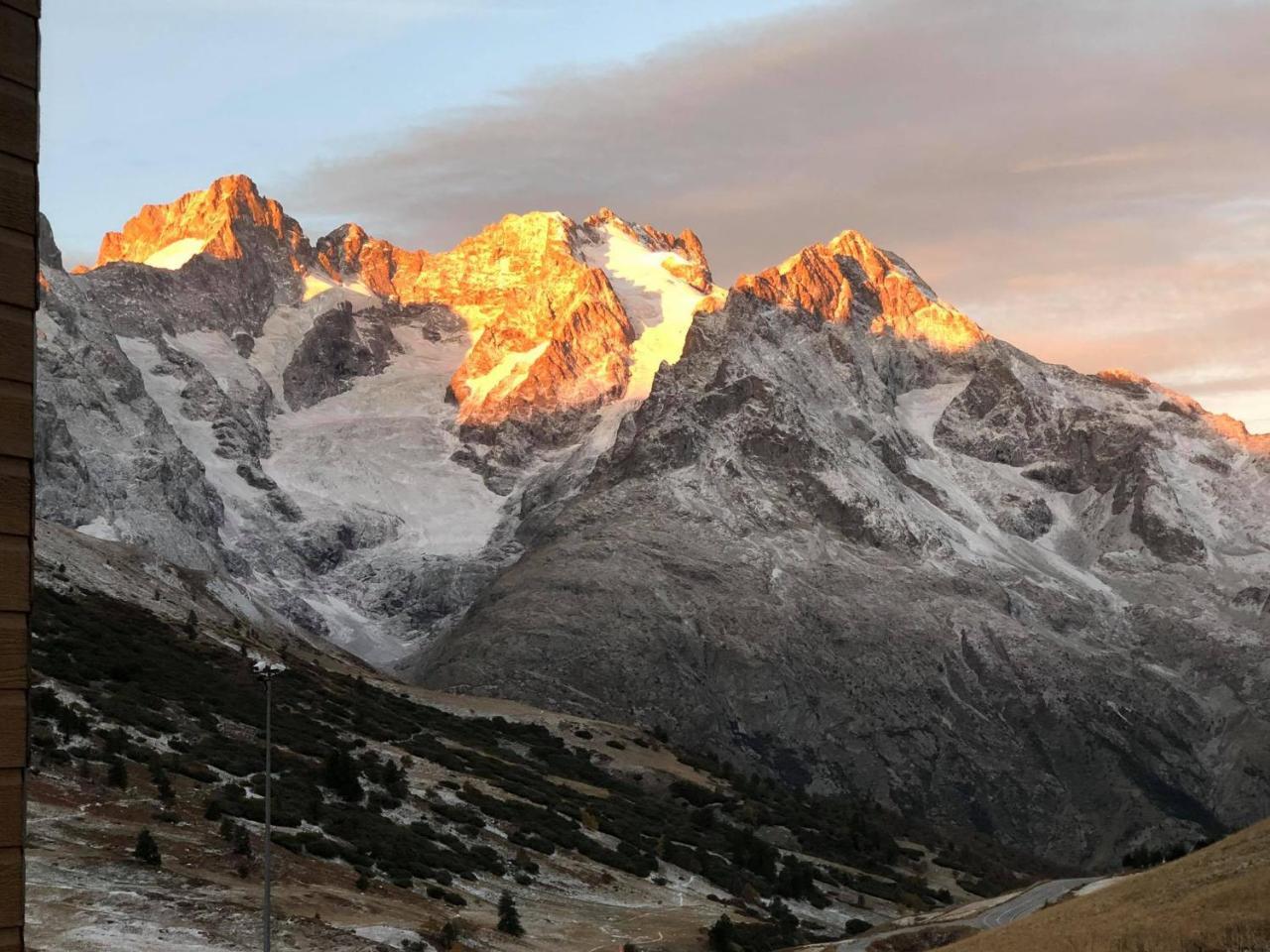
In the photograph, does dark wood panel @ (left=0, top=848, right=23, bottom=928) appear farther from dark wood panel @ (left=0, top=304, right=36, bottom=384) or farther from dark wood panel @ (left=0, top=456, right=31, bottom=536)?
dark wood panel @ (left=0, top=304, right=36, bottom=384)

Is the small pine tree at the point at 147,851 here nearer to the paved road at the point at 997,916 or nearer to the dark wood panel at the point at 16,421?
the paved road at the point at 997,916

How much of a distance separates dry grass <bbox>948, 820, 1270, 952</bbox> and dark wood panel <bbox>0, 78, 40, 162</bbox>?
27308mm

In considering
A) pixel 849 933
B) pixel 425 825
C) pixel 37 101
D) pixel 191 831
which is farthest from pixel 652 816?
pixel 37 101

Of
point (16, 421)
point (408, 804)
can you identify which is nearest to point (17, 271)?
point (16, 421)

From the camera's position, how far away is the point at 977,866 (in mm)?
130500

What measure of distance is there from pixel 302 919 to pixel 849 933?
41741 millimetres

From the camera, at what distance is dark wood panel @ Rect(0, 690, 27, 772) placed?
11.6m

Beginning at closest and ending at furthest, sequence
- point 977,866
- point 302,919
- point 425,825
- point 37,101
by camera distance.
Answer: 1. point 37,101
2. point 302,919
3. point 425,825
4. point 977,866

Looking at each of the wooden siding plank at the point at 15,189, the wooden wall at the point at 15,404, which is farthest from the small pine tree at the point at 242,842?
the wooden siding plank at the point at 15,189

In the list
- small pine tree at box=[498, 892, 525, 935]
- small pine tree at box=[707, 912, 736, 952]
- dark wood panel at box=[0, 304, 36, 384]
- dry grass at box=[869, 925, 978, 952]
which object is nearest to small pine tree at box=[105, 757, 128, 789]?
small pine tree at box=[498, 892, 525, 935]

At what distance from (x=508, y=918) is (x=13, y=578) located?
→ 163 ft

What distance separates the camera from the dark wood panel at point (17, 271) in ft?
39.1

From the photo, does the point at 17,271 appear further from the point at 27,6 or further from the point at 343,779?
the point at 343,779

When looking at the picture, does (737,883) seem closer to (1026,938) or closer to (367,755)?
(367,755)
